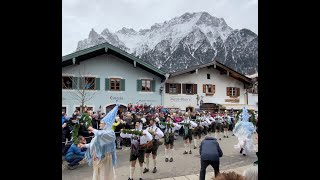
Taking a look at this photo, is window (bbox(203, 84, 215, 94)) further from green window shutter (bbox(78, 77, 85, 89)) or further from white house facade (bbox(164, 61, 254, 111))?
green window shutter (bbox(78, 77, 85, 89))

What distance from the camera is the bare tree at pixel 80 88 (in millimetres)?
19312

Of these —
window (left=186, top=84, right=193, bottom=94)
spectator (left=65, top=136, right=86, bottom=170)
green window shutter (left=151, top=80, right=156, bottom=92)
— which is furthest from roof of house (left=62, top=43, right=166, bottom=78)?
spectator (left=65, top=136, right=86, bottom=170)

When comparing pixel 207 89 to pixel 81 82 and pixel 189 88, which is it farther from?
pixel 81 82

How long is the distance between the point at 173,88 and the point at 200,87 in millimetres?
2804

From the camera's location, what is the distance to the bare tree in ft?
63.4

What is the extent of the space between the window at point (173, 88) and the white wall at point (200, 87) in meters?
0.27

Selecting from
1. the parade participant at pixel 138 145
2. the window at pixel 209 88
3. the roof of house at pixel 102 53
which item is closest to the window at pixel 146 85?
the roof of house at pixel 102 53

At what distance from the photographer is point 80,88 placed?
64.2 feet
